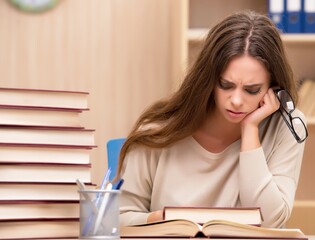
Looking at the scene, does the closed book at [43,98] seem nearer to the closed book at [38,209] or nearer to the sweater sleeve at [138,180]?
the closed book at [38,209]

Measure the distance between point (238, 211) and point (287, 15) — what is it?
223 cm

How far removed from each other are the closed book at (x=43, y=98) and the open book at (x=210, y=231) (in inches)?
10.3

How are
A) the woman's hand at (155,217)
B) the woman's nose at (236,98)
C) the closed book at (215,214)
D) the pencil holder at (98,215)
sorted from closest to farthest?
the pencil holder at (98,215) → the closed book at (215,214) → the woman's hand at (155,217) → the woman's nose at (236,98)

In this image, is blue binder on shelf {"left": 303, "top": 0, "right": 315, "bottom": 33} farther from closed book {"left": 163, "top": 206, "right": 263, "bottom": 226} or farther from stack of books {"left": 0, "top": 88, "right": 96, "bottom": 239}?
stack of books {"left": 0, "top": 88, "right": 96, "bottom": 239}

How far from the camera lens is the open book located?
137 cm

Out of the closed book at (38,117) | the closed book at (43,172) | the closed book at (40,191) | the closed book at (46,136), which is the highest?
the closed book at (38,117)

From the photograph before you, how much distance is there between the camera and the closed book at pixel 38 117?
4.54ft

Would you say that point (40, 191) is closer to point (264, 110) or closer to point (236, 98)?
point (236, 98)

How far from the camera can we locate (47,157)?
139 centimetres

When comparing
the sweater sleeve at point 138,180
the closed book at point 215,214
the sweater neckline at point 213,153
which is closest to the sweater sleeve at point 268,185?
the sweater neckline at point 213,153

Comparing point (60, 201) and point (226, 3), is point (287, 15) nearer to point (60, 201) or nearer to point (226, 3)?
point (226, 3)

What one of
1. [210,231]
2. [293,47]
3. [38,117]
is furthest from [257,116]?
[293,47]

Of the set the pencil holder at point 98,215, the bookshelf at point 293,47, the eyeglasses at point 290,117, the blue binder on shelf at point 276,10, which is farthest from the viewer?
the bookshelf at point 293,47

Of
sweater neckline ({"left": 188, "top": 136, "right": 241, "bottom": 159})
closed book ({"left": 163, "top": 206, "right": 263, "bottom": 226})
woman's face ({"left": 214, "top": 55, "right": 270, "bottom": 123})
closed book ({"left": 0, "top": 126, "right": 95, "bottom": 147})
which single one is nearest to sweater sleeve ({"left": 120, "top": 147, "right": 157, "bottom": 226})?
sweater neckline ({"left": 188, "top": 136, "right": 241, "bottom": 159})
